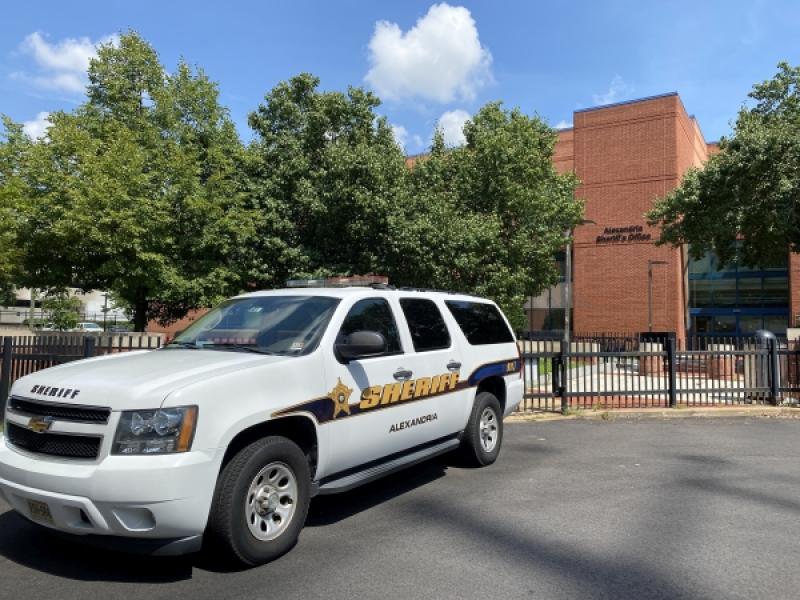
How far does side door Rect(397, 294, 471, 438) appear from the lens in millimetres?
5641

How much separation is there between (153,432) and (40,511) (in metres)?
0.91

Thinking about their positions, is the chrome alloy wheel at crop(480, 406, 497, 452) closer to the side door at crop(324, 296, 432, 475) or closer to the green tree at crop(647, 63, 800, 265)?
the side door at crop(324, 296, 432, 475)

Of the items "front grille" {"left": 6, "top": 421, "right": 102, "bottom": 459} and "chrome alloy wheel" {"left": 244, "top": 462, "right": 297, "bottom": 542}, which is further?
"chrome alloy wheel" {"left": 244, "top": 462, "right": 297, "bottom": 542}

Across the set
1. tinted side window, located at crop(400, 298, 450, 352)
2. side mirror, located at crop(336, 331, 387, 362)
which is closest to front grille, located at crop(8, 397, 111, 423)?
side mirror, located at crop(336, 331, 387, 362)

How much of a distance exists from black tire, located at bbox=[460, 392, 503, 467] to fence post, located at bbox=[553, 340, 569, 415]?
4242mm

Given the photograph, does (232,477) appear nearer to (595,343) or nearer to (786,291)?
(595,343)

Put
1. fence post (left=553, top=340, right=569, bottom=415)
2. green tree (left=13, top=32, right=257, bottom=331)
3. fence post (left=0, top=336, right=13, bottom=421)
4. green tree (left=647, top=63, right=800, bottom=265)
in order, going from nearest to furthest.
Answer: fence post (left=0, top=336, right=13, bottom=421) → fence post (left=553, top=340, right=569, bottom=415) → green tree (left=13, top=32, right=257, bottom=331) → green tree (left=647, top=63, right=800, bottom=265)

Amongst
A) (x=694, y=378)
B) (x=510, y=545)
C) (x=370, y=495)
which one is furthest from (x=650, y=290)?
(x=510, y=545)

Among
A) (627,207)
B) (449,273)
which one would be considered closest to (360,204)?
(449,273)

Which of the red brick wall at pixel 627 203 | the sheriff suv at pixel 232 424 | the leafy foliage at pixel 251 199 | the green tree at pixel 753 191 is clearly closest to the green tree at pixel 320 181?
the leafy foliage at pixel 251 199

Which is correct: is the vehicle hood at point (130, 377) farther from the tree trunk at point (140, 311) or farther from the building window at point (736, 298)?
the building window at point (736, 298)

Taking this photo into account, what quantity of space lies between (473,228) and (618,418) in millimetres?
8688

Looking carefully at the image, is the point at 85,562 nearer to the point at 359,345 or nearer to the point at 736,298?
the point at 359,345

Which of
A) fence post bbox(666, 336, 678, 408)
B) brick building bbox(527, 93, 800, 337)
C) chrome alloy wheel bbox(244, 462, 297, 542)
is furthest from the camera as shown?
brick building bbox(527, 93, 800, 337)
